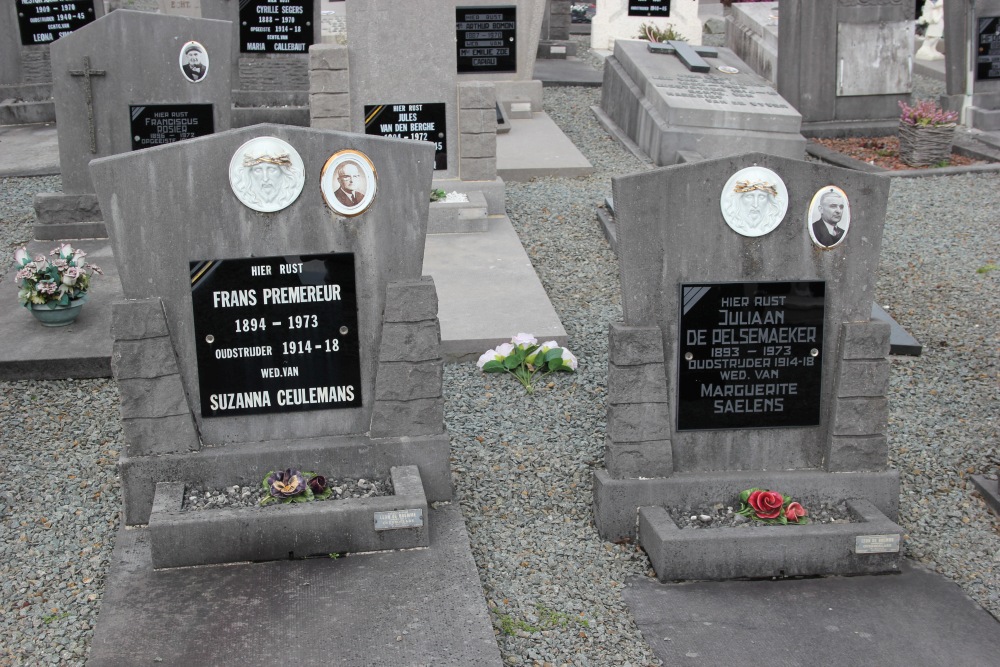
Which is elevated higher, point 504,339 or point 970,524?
point 504,339

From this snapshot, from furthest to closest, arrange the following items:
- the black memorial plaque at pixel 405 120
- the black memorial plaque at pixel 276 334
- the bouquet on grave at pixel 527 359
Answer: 1. the black memorial plaque at pixel 405 120
2. the bouquet on grave at pixel 527 359
3. the black memorial plaque at pixel 276 334

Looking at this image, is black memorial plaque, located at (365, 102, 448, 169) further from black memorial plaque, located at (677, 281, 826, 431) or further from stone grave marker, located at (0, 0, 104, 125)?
stone grave marker, located at (0, 0, 104, 125)

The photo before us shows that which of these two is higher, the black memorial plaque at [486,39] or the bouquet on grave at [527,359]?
the black memorial plaque at [486,39]

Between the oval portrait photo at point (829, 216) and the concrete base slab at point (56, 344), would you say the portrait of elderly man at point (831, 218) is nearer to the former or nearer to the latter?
the oval portrait photo at point (829, 216)

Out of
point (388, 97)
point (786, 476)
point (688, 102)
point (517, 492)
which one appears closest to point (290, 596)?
point (517, 492)

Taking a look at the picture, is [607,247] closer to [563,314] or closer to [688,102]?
[563,314]

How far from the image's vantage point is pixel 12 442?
644 cm

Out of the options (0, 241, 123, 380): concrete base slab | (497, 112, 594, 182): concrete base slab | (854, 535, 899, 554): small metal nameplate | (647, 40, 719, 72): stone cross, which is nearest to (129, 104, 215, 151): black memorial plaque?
(0, 241, 123, 380): concrete base slab

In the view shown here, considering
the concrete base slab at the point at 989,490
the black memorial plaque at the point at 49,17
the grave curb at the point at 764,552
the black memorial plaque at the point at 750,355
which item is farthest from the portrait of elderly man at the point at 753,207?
the black memorial plaque at the point at 49,17

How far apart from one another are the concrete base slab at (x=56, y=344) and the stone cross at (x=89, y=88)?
1938mm

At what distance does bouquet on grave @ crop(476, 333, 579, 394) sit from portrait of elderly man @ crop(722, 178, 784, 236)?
232 cm

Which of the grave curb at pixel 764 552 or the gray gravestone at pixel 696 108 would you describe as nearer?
the grave curb at pixel 764 552

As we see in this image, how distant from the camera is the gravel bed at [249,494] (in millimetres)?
5328

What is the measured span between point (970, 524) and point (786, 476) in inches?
41.8
